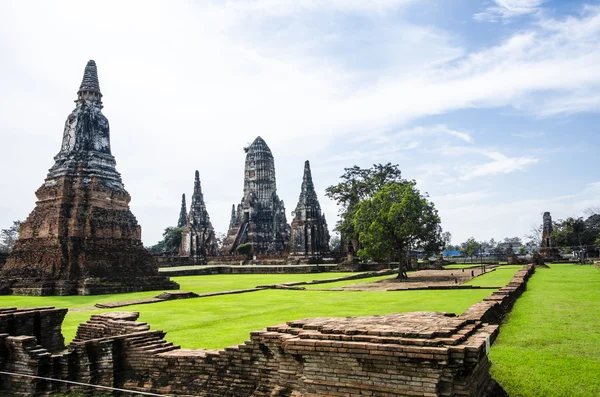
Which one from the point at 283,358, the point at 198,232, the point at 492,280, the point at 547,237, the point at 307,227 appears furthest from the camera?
the point at 198,232

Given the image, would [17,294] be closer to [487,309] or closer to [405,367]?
[487,309]

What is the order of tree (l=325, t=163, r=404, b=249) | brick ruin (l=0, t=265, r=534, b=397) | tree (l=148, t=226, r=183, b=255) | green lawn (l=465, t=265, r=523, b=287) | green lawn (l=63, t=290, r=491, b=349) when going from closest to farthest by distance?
brick ruin (l=0, t=265, r=534, b=397), green lawn (l=63, t=290, r=491, b=349), green lawn (l=465, t=265, r=523, b=287), tree (l=325, t=163, r=404, b=249), tree (l=148, t=226, r=183, b=255)

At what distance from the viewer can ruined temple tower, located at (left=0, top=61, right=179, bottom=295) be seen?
77.1ft

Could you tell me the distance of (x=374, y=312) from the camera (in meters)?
12.8

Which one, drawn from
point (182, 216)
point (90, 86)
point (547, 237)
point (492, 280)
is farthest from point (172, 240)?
point (492, 280)

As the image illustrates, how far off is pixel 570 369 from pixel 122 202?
26.1 metres

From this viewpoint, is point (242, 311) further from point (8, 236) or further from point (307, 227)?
point (8, 236)

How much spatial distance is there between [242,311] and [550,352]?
8.62 meters

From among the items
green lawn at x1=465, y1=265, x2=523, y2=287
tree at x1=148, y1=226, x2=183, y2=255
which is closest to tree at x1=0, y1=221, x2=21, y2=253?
tree at x1=148, y1=226, x2=183, y2=255

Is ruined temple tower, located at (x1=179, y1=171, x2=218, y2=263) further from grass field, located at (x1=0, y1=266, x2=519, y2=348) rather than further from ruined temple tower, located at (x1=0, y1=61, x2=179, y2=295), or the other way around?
grass field, located at (x1=0, y1=266, x2=519, y2=348)

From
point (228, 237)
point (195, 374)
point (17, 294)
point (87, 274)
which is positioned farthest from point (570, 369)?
point (228, 237)

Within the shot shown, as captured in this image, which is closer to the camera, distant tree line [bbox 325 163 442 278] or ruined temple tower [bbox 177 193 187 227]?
distant tree line [bbox 325 163 442 278]

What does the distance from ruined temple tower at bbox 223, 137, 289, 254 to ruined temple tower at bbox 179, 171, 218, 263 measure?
2.98m

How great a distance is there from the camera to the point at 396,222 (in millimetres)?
28078
